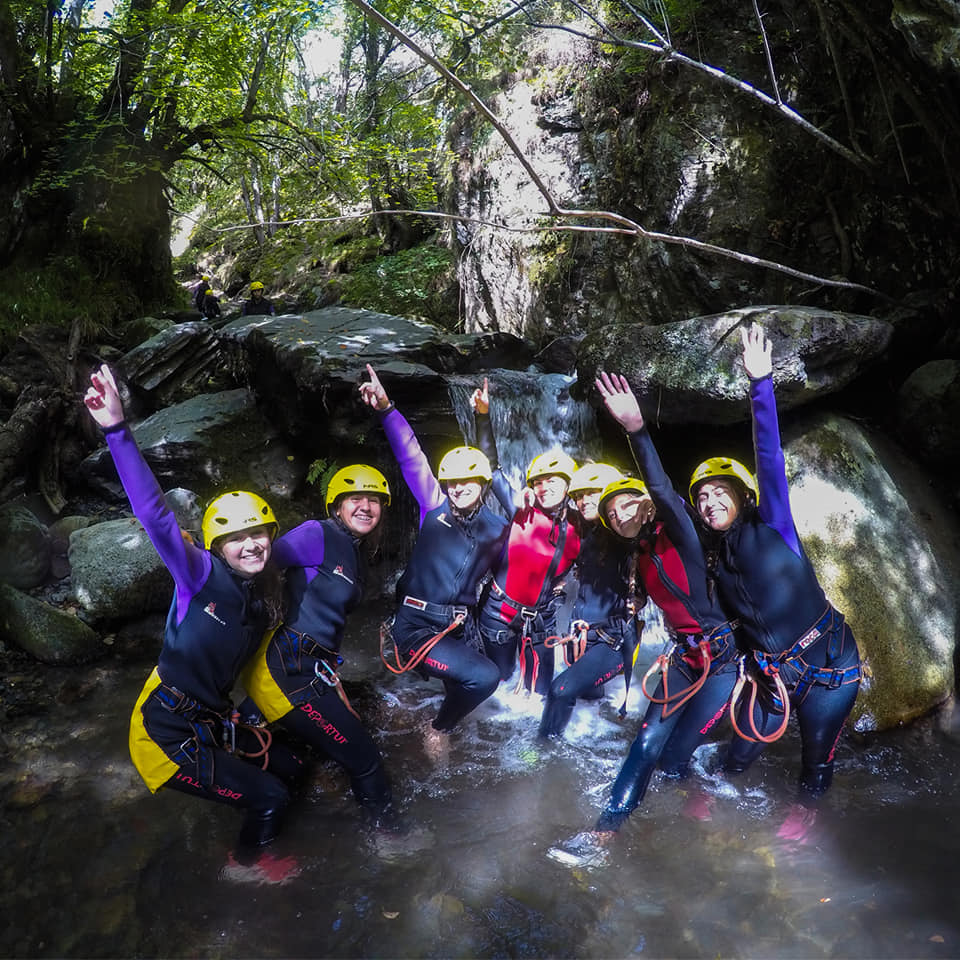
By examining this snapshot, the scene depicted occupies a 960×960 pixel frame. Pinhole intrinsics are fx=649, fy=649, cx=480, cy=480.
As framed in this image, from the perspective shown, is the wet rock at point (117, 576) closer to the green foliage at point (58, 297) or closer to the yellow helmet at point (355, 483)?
the yellow helmet at point (355, 483)

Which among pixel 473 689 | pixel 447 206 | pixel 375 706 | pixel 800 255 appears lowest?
pixel 375 706

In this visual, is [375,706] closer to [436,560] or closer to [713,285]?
[436,560]

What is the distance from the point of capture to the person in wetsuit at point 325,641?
3.63 meters

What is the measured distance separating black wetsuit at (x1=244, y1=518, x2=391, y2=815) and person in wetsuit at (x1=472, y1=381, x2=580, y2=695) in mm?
1043

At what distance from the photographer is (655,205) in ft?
27.7

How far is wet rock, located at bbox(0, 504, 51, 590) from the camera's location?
21.7 ft

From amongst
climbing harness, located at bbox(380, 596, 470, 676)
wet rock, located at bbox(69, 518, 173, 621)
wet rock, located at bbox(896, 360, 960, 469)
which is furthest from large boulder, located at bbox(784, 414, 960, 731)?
wet rock, located at bbox(69, 518, 173, 621)

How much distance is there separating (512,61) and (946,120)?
7387 mm

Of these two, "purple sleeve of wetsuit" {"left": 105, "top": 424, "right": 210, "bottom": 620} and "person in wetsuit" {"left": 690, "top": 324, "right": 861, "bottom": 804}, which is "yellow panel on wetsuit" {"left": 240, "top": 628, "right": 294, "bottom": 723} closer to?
"purple sleeve of wetsuit" {"left": 105, "top": 424, "right": 210, "bottom": 620}

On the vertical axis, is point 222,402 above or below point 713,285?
below

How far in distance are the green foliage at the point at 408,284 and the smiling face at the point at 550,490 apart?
348 inches

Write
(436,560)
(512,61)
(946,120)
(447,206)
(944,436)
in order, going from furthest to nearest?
(447,206), (512,61), (944,436), (946,120), (436,560)

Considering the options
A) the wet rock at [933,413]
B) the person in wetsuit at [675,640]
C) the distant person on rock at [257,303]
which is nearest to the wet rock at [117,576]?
the person in wetsuit at [675,640]

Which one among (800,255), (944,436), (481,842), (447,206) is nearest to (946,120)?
(800,255)
